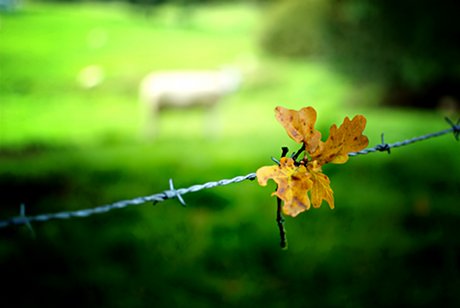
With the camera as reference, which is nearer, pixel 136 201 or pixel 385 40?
pixel 136 201

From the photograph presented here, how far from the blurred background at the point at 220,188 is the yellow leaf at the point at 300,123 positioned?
7.08ft

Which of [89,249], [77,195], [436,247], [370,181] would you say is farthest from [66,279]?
[370,181]

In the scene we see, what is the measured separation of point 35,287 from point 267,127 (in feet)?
26.1

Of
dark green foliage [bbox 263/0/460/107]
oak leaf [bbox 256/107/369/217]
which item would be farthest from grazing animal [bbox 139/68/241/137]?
oak leaf [bbox 256/107/369/217]

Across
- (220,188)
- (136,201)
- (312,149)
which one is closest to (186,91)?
(220,188)

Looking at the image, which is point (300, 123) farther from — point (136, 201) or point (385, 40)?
point (385, 40)

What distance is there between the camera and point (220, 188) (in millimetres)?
4773

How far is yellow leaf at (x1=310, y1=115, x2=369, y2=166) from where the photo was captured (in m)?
0.89

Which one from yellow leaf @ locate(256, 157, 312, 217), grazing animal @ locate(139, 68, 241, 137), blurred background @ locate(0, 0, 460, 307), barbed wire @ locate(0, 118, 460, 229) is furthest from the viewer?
grazing animal @ locate(139, 68, 241, 137)

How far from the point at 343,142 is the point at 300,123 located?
0.10 m

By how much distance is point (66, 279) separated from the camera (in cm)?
297

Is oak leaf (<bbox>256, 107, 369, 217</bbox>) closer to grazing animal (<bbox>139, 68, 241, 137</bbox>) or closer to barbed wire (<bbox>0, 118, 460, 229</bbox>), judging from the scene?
barbed wire (<bbox>0, 118, 460, 229</bbox>)

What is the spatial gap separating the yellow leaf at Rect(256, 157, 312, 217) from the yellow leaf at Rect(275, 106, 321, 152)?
5 cm

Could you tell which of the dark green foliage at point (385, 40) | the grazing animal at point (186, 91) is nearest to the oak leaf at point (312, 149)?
the dark green foliage at point (385, 40)
